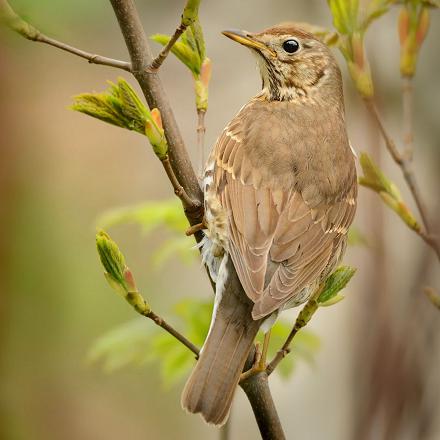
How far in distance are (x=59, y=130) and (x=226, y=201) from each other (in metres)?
4.56

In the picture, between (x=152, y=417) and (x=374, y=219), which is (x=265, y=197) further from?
(x=152, y=417)

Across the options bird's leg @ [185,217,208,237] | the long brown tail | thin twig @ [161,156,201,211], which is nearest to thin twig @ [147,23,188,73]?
thin twig @ [161,156,201,211]

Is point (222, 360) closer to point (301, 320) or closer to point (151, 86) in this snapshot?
point (301, 320)

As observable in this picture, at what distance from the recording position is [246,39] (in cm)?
311

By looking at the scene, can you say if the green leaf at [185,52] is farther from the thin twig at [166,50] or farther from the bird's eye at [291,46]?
the bird's eye at [291,46]

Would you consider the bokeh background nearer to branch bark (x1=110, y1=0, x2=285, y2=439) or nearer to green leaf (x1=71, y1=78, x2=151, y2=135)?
branch bark (x1=110, y1=0, x2=285, y2=439)

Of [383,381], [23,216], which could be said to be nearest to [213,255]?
[383,381]

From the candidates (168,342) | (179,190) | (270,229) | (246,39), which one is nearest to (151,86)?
(179,190)

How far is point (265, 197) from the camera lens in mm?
2934

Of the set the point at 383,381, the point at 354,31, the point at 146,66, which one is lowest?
the point at 383,381

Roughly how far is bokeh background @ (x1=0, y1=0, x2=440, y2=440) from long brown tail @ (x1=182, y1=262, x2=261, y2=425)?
4.22 feet

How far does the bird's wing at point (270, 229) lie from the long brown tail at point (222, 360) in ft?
0.27

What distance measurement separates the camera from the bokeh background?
15.5 feet

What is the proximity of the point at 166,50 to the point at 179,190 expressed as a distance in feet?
1.13
